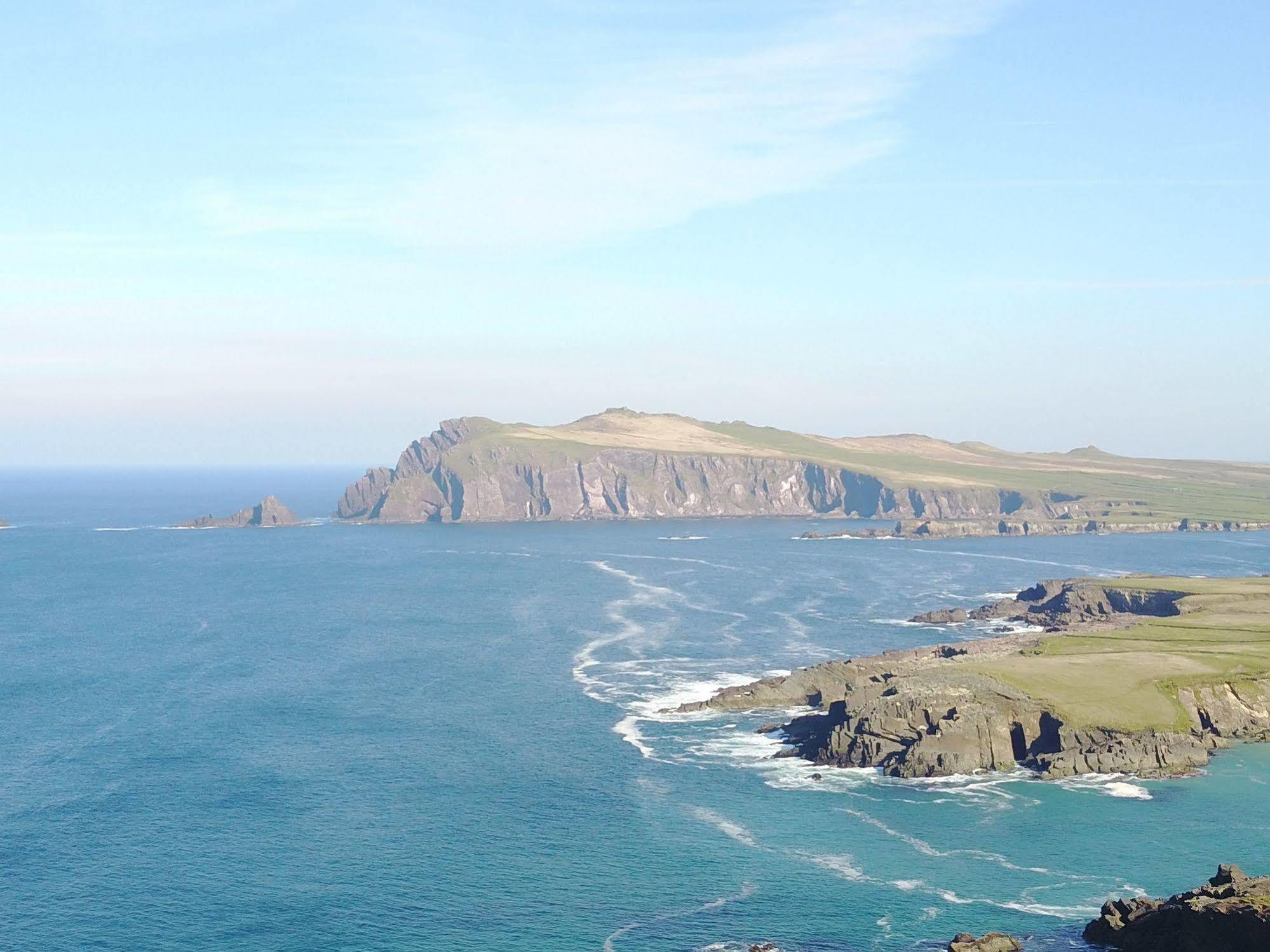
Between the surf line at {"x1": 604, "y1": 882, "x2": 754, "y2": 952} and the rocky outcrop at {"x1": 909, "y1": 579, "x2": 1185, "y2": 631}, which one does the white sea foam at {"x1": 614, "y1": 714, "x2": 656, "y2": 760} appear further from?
the rocky outcrop at {"x1": 909, "y1": 579, "x2": 1185, "y2": 631}

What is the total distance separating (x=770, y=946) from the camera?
68.9 metres

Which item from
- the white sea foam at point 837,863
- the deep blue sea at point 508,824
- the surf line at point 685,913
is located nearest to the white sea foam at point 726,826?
the deep blue sea at point 508,824

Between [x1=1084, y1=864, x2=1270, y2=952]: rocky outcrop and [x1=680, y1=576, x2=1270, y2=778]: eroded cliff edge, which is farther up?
[x1=680, y1=576, x2=1270, y2=778]: eroded cliff edge

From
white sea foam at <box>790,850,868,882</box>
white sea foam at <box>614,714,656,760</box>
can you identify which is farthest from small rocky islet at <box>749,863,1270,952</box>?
white sea foam at <box>614,714,656,760</box>

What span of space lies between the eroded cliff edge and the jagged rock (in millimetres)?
34209

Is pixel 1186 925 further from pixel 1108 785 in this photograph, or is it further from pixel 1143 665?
pixel 1143 665

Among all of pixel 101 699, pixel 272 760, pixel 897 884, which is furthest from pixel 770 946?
pixel 101 699

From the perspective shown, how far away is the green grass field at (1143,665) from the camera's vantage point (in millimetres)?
111938

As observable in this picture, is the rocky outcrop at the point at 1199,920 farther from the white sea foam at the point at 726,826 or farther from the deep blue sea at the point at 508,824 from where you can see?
the white sea foam at the point at 726,826

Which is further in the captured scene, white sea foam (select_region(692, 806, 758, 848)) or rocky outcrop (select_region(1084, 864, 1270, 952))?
white sea foam (select_region(692, 806, 758, 848))

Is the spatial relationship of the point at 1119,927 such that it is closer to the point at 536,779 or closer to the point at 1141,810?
the point at 1141,810

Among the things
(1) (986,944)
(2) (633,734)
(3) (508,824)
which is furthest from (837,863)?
(2) (633,734)

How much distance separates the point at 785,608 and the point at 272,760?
99.3 metres

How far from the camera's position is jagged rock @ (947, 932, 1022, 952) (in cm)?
6731
